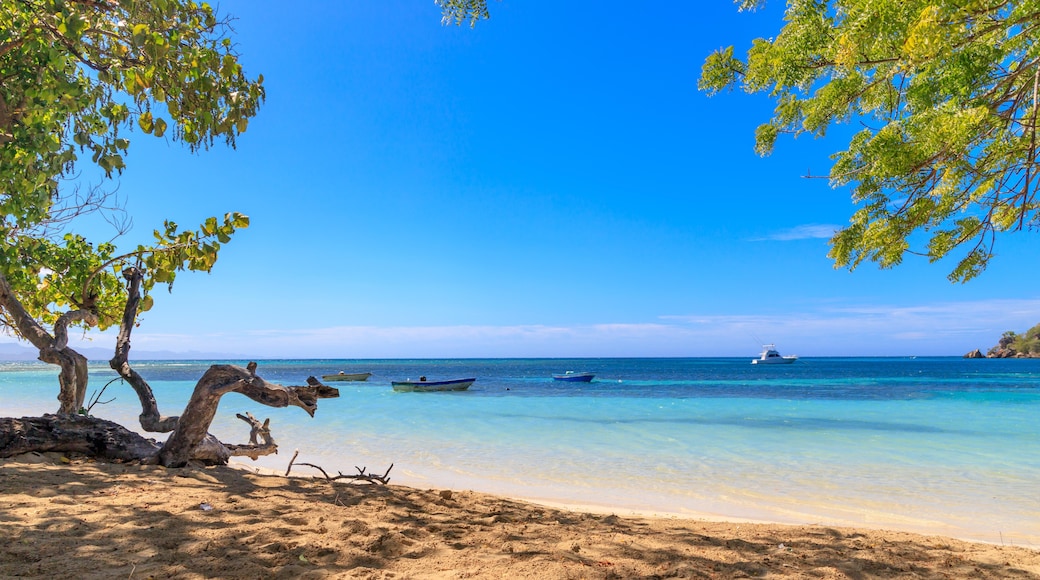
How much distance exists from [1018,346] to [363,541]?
157 metres

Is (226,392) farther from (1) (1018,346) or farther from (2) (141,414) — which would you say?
(1) (1018,346)

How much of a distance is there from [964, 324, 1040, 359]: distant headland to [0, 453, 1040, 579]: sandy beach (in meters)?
151

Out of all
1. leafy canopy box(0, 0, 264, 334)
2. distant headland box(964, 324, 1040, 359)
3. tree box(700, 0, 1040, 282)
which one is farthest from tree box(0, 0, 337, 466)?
distant headland box(964, 324, 1040, 359)

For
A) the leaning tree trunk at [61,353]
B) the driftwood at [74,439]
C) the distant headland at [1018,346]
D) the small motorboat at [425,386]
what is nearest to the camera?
the driftwood at [74,439]

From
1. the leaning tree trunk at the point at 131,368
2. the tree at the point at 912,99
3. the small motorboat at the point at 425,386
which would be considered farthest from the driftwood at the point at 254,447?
the small motorboat at the point at 425,386

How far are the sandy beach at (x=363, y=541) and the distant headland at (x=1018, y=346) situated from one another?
151 metres

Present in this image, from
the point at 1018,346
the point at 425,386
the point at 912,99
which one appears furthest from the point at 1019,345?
the point at 912,99

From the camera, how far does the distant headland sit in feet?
371

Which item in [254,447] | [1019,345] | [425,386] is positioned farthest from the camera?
[1019,345]

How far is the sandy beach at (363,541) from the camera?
2.91m

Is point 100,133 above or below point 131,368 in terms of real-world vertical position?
above

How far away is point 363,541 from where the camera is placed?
11.1 feet

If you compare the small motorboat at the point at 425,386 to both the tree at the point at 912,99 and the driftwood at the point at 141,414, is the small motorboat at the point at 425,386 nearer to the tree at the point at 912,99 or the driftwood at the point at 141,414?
the driftwood at the point at 141,414

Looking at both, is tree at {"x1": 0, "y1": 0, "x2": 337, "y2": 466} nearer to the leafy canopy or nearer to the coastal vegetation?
the leafy canopy
